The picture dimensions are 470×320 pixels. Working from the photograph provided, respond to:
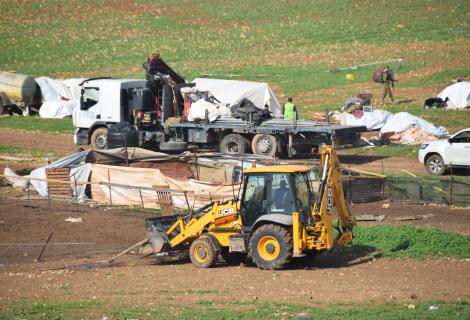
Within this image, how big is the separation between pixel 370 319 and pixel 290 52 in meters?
46.3

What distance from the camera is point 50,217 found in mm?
23406

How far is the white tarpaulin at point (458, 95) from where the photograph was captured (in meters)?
38.8

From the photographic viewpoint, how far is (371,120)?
34688 millimetres

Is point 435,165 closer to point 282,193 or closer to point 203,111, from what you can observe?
point 203,111

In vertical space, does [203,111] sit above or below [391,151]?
above

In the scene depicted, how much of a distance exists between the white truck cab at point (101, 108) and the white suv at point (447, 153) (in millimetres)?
10198

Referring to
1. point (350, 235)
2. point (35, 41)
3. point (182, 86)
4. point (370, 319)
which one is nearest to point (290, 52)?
point (35, 41)

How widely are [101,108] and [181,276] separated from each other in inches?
644

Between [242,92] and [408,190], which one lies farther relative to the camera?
[242,92]

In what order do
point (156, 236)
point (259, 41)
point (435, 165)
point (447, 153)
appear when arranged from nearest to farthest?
point (156, 236)
point (447, 153)
point (435, 165)
point (259, 41)

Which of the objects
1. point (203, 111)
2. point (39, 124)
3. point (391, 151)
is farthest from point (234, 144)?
point (39, 124)

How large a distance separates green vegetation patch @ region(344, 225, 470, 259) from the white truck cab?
46.1 feet

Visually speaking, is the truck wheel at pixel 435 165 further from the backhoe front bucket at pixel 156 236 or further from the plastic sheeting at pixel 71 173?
the backhoe front bucket at pixel 156 236

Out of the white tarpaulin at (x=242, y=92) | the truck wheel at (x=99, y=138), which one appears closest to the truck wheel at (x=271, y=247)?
the truck wheel at (x=99, y=138)
